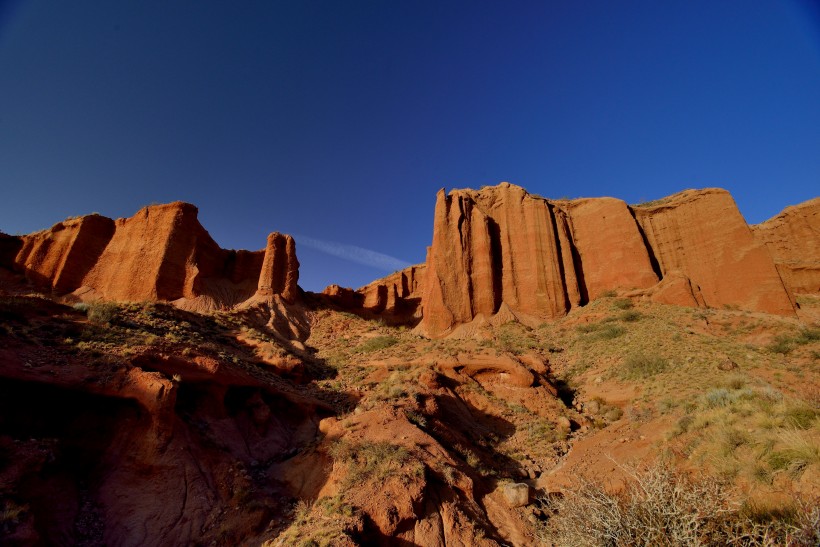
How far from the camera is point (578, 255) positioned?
1505 inches

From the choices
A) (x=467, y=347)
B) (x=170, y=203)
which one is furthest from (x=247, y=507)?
(x=170, y=203)

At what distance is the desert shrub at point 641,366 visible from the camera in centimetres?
1896

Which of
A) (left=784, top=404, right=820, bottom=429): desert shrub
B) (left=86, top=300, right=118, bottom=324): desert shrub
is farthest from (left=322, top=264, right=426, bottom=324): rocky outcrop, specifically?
(left=784, top=404, right=820, bottom=429): desert shrub

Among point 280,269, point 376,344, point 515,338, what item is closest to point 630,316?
point 515,338

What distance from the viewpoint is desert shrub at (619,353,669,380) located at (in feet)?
62.2

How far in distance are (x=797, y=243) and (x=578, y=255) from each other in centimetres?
2415

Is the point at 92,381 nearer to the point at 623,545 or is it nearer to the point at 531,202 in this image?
the point at 623,545

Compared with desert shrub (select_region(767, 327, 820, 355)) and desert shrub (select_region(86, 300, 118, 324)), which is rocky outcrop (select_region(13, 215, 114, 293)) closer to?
desert shrub (select_region(86, 300, 118, 324))

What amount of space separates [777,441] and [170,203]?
143 feet

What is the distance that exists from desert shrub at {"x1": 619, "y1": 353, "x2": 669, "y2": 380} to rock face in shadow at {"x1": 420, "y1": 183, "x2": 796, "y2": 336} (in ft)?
40.8

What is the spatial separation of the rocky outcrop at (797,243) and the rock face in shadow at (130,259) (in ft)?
178

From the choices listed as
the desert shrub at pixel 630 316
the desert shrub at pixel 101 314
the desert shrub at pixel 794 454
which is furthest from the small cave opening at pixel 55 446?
the desert shrub at pixel 630 316

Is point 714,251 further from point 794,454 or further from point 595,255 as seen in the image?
point 794,454

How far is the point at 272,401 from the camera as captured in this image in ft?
50.8
